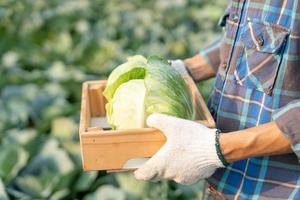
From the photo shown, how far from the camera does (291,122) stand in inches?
71.3

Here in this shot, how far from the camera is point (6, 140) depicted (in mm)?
3723

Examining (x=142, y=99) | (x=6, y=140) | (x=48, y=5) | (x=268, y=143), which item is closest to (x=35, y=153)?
(x=6, y=140)

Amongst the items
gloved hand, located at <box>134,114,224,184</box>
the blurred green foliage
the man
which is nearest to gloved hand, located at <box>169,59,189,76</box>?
the man

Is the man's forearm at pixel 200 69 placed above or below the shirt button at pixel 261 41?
below

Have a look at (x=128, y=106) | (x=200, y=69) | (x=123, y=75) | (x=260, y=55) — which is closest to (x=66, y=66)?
(x=200, y=69)

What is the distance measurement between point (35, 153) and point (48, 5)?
3.44 m

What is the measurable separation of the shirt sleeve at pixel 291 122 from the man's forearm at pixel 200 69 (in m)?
0.69

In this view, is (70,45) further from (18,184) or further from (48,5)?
(18,184)

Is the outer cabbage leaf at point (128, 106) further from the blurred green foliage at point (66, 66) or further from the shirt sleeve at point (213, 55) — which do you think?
the blurred green foliage at point (66, 66)

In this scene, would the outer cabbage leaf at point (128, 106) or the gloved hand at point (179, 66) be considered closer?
the outer cabbage leaf at point (128, 106)

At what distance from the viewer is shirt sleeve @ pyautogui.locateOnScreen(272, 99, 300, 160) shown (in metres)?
1.81

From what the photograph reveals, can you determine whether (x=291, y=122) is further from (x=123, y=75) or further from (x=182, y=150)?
(x=123, y=75)

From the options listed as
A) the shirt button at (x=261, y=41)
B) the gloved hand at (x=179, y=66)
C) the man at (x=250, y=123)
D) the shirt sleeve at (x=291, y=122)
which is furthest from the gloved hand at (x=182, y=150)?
the gloved hand at (x=179, y=66)

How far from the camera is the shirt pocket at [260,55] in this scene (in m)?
1.91
